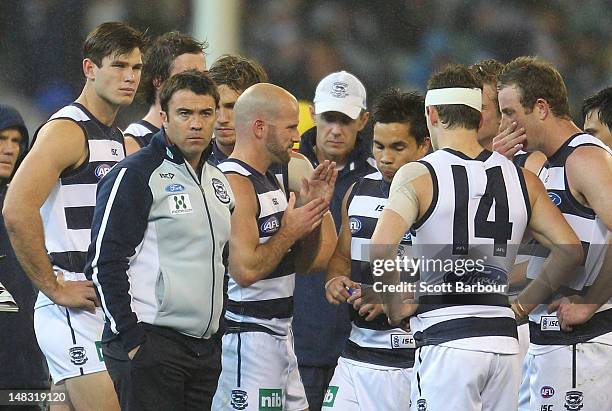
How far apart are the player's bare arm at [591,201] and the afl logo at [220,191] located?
1.45 m

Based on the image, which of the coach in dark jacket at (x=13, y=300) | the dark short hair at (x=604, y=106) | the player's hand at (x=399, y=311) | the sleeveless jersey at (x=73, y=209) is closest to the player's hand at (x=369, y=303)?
the player's hand at (x=399, y=311)

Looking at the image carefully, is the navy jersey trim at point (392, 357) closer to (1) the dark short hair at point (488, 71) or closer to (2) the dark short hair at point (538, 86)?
(2) the dark short hair at point (538, 86)

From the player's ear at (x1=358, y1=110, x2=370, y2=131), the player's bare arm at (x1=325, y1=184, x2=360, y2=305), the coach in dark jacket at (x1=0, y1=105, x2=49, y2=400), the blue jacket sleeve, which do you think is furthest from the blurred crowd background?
the blue jacket sleeve

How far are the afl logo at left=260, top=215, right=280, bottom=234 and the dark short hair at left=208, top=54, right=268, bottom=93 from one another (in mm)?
918

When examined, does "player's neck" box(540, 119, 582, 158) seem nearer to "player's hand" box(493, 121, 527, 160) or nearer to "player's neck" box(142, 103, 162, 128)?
"player's hand" box(493, 121, 527, 160)

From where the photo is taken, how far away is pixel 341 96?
5.82m

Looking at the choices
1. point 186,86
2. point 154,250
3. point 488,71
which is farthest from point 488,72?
point 154,250

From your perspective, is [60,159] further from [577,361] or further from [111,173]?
[577,361]

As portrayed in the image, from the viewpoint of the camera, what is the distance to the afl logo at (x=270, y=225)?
4.80 metres

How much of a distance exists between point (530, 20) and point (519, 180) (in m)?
3.74

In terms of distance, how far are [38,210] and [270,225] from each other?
973 mm

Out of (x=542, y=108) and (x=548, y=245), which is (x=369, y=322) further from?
(x=542, y=108)

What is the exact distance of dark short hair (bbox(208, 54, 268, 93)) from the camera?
5480mm

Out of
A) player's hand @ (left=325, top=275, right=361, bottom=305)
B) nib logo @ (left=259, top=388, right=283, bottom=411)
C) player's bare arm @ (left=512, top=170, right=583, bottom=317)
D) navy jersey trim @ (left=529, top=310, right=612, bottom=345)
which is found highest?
player's bare arm @ (left=512, top=170, right=583, bottom=317)
